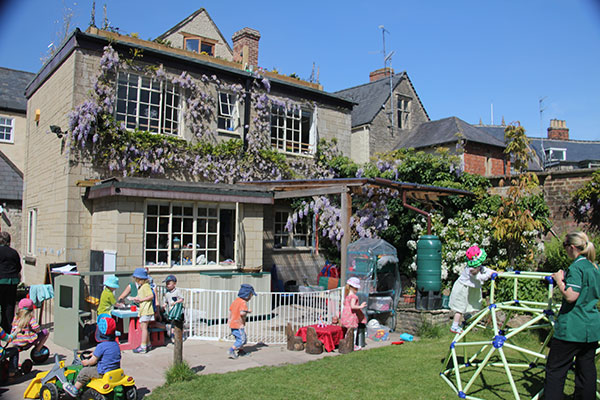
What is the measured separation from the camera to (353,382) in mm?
7070

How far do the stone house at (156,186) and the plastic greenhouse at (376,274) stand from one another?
10.9ft

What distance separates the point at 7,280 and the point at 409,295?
9500mm

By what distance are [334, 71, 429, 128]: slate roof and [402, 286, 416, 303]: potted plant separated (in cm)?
1266

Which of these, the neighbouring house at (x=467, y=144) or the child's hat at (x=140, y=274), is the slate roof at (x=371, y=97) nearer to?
the neighbouring house at (x=467, y=144)

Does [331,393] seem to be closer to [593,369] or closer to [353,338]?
[353,338]

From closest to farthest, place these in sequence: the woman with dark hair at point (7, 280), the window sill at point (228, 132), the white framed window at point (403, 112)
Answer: the woman with dark hair at point (7, 280) < the window sill at point (228, 132) < the white framed window at point (403, 112)

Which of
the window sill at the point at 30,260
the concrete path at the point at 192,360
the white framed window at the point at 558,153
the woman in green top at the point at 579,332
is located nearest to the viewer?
the woman in green top at the point at 579,332

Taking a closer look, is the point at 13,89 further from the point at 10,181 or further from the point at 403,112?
the point at 403,112

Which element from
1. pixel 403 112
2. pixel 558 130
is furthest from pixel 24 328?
pixel 558 130

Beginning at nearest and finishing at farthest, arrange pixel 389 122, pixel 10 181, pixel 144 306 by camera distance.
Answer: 1. pixel 144 306
2. pixel 10 181
3. pixel 389 122

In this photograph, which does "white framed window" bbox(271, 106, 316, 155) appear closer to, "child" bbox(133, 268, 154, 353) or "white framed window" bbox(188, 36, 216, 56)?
"white framed window" bbox(188, 36, 216, 56)

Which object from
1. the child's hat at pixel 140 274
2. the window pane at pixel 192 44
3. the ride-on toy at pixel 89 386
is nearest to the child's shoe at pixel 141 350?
the child's hat at pixel 140 274

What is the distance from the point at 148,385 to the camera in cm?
683

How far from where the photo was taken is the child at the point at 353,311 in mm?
9312
